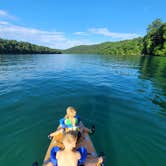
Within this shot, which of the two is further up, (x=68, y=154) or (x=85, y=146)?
(x=68, y=154)

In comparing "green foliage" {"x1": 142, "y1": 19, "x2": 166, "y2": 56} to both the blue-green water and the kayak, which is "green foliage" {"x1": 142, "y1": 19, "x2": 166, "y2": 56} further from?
the kayak

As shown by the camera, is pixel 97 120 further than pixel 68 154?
Yes

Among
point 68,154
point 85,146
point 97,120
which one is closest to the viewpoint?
point 68,154

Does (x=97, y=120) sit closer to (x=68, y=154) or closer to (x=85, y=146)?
(x=85, y=146)

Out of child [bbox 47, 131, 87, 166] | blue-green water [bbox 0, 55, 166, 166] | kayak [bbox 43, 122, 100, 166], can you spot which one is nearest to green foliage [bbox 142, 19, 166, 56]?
blue-green water [bbox 0, 55, 166, 166]

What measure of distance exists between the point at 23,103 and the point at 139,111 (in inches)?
281

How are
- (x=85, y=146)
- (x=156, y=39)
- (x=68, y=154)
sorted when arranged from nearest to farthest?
1. (x=68, y=154)
2. (x=85, y=146)
3. (x=156, y=39)

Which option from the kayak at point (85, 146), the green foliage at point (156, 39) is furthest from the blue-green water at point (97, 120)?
the green foliage at point (156, 39)

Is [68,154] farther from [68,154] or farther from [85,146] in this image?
[85,146]

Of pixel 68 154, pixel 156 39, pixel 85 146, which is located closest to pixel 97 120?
pixel 85 146

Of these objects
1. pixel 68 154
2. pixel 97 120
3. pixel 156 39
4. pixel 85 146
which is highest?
pixel 156 39

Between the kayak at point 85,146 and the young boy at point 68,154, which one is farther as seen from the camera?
the kayak at point 85,146

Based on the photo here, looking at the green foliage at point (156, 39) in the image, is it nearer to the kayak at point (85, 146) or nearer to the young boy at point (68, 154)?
the kayak at point (85, 146)

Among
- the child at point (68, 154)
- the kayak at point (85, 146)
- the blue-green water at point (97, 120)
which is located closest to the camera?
the child at point (68, 154)
